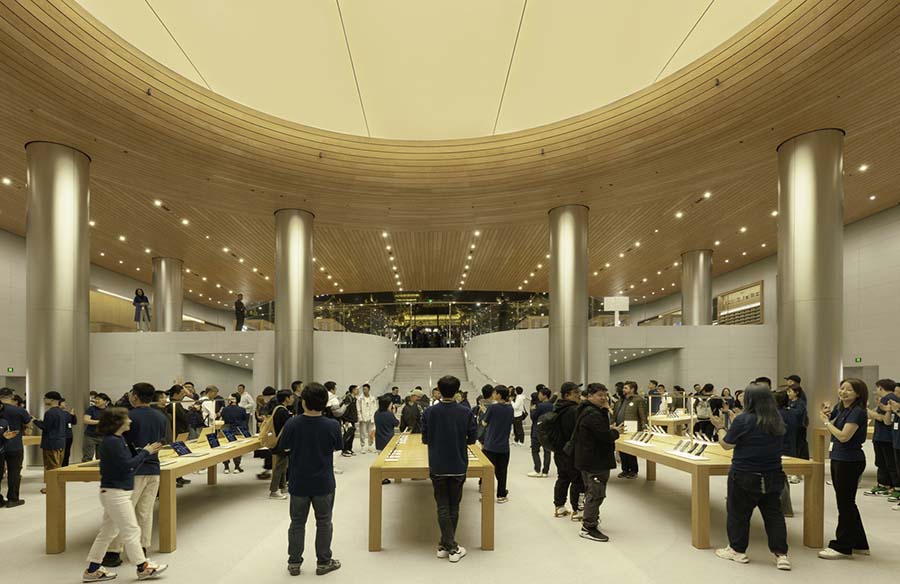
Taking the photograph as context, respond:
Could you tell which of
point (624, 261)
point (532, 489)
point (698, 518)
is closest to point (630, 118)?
point (532, 489)

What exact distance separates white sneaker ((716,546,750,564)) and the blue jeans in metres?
3.52

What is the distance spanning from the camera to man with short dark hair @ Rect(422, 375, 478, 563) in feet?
17.2

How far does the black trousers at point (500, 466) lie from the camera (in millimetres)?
7523

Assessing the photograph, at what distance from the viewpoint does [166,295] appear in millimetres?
21938

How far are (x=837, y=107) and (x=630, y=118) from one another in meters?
3.31

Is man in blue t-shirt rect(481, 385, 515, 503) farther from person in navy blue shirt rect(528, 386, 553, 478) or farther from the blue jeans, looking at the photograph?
the blue jeans

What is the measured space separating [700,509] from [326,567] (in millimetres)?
3558

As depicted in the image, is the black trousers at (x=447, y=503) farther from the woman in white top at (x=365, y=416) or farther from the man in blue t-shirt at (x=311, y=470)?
the woman in white top at (x=365, y=416)

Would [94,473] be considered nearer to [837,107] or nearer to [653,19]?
[653,19]

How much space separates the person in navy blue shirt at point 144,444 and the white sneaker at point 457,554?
9.22 ft

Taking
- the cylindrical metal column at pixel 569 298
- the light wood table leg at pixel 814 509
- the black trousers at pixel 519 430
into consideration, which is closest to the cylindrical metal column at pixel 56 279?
the black trousers at pixel 519 430

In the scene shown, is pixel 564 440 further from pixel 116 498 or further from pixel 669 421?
pixel 669 421

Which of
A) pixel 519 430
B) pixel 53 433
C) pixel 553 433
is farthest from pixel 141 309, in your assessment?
pixel 553 433

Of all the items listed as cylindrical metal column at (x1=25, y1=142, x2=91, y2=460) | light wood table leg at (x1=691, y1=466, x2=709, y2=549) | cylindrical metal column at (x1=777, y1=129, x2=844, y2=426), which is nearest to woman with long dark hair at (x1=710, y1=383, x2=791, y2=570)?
light wood table leg at (x1=691, y1=466, x2=709, y2=549)
